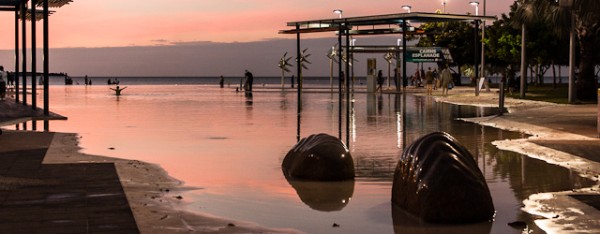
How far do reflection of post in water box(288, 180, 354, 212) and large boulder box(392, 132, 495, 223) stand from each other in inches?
40.4

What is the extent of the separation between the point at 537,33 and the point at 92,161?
50.0 m

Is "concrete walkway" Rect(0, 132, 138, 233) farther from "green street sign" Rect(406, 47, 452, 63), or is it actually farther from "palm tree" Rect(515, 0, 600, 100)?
"green street sign" Rect(406, 47, 452, 63)

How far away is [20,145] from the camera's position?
16.4m

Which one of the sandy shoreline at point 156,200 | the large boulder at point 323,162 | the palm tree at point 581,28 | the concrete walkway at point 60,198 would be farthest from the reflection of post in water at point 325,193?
the palm tree at point 581,28

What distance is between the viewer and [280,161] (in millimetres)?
14672

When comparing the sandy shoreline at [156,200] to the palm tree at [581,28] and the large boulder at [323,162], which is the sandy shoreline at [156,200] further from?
the palm tree at [581,28]

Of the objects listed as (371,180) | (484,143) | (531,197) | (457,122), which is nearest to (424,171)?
(531,197)

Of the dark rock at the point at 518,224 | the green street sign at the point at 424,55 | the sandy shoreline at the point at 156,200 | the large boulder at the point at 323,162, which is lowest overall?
the dark rock at the point at 518,224

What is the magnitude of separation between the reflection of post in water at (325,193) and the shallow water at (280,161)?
0.04 ft

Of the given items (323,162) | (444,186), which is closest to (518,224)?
(444,186)

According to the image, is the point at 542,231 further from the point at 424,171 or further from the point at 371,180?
the point at 371,180

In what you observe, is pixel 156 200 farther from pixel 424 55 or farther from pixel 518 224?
pixel 424 55

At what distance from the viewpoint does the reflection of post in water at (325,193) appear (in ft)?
33.7

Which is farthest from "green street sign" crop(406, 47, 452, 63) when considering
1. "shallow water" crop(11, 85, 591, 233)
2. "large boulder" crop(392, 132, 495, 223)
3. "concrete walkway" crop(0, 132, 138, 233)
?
"large boulder" crop(392, 132, 495, 223)
